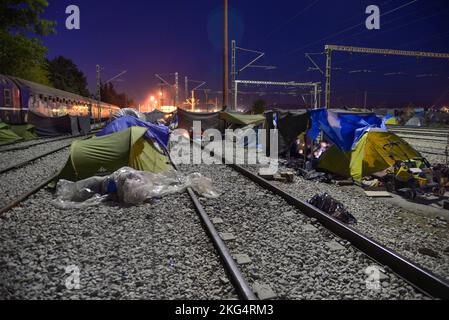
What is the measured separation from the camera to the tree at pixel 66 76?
238 feet

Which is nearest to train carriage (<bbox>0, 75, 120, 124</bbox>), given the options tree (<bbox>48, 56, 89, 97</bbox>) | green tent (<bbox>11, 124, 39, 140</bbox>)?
green tent (<bbox>11, 124, 39, 140</bbox>)

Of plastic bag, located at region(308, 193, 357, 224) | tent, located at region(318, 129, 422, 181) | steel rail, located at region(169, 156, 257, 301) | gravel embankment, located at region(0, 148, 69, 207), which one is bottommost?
steel rail, located at region(169, 156, 257, 301)

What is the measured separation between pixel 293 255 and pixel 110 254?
2391 millimetres

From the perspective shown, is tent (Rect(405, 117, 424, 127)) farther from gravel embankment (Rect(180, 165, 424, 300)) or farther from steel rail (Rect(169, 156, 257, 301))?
steel rail (Rect(169, 156, 257, 301))

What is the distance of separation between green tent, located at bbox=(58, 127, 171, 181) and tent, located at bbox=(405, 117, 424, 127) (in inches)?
1806

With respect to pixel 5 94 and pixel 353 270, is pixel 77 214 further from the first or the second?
pixel 5 94

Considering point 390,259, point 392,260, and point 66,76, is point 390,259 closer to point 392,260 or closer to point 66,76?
point 392,260

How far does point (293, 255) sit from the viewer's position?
4137mm

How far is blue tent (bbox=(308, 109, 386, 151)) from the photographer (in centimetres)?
886

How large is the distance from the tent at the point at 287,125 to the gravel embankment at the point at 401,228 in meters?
4.02

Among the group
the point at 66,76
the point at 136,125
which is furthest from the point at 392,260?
the point at 66,76

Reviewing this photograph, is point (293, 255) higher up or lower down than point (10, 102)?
lower down

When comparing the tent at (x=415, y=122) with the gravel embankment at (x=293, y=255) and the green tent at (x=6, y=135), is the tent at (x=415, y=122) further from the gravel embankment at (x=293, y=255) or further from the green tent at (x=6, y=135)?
the green tent at (x=6, y=135)
